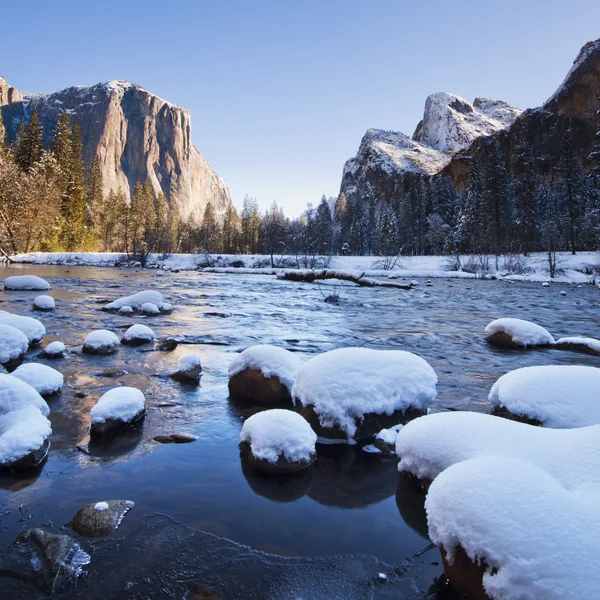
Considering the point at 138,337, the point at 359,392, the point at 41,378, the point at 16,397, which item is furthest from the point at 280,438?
the point at 138,337

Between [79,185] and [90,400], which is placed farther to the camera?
[79,185]

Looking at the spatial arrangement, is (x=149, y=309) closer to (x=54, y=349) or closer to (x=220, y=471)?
(x=54, y=349)

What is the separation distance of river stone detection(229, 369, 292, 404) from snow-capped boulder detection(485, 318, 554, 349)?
5810 mm

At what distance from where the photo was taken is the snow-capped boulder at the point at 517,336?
8727 mm

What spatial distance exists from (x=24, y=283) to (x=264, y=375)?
51.7 ft

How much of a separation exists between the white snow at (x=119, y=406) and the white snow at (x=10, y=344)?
9.14 feet

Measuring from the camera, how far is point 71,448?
3.81 meters

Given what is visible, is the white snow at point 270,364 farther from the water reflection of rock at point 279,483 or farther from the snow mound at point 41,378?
the snow mound at point 41,378

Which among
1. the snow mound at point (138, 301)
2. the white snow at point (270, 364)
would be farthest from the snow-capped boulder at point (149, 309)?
the white snow at point (270, 364)

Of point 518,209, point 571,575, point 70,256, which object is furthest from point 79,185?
point 571,575

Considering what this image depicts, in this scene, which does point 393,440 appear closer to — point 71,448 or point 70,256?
point 71,448

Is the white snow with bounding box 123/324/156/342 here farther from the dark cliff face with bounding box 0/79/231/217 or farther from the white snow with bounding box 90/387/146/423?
the dark cliff face with bounding box 0/79/231/217

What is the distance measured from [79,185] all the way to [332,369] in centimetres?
6051

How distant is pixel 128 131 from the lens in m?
185
